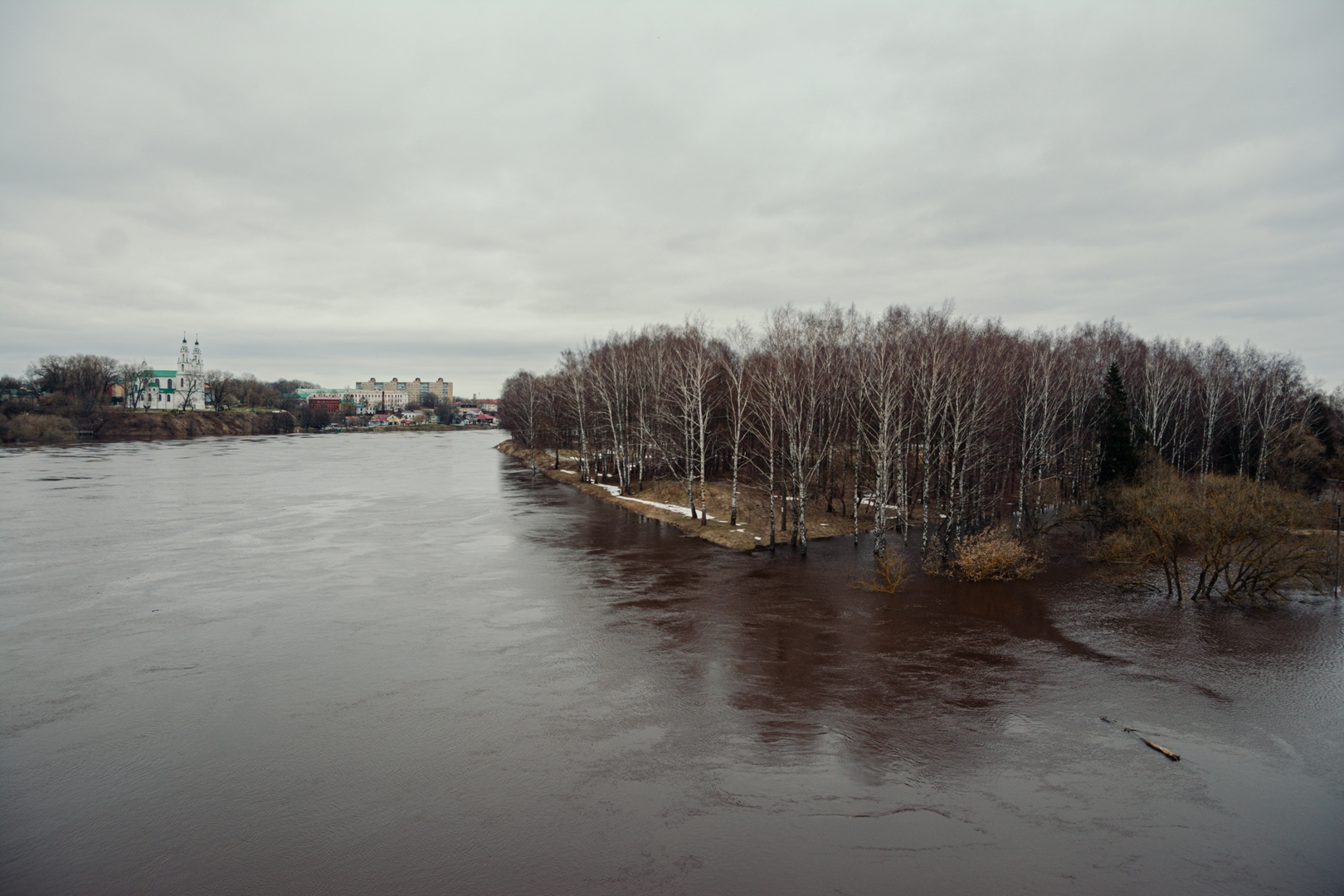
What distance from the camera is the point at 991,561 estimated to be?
27078 mm

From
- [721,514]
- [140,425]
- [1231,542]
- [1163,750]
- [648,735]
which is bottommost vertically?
[648,735]

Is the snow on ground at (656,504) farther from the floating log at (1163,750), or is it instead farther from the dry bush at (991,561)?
the floating log at (1163,750)

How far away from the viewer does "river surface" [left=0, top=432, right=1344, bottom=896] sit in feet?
34.1

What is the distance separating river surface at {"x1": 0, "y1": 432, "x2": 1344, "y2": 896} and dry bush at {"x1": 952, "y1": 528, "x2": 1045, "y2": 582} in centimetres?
116

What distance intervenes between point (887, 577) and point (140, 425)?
146782mm

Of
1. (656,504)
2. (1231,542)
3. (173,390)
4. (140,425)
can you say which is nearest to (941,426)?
(1231,542)

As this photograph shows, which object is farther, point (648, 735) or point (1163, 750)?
point (648, 735)

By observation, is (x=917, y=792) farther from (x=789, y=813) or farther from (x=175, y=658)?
(x=175, y=658)

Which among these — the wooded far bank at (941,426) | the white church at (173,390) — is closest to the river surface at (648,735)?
the wooded far bank at (941,426)

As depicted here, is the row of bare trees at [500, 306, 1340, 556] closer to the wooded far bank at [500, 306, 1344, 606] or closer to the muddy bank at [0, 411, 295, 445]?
the wooded far bank at [500, 306, 1344, 606]

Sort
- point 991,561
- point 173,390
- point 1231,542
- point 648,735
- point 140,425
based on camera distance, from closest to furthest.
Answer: point 648,735
point 1231,542
point 991,561
point 140,425
point 173,390

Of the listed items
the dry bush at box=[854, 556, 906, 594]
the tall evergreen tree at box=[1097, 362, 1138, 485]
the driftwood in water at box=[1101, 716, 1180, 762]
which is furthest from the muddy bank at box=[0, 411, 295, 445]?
the driftwood in water at box=[1101, 716, 1180, 762]

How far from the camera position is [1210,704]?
15836 mm

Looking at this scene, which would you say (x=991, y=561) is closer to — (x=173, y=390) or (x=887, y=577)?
(x=887, y=577)
